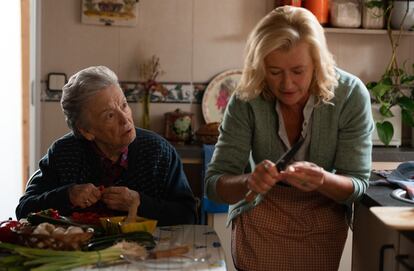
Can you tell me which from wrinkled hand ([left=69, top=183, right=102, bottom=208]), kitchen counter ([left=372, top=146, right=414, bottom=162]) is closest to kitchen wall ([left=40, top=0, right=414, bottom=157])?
kitchen counter ([left=372, top=146, right=414, bottom=162])

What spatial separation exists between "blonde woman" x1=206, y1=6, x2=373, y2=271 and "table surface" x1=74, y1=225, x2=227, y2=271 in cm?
11

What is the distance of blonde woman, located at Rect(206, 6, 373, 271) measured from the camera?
4.96 feet

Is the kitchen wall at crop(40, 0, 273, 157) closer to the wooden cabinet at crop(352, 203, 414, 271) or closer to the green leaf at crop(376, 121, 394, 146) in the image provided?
the green leaf at crop(376, 121, 394, 146)

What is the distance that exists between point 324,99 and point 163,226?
0.56 metres

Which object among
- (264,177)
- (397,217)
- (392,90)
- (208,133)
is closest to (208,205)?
(208,133)

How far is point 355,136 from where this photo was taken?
1.55 meters

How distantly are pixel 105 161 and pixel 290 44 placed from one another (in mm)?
697

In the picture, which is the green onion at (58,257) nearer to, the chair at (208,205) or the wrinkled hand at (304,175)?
the wrinkled hand at (304,175)

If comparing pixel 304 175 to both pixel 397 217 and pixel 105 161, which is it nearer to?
pixel 397 217

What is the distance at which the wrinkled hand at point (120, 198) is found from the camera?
168 centimetres

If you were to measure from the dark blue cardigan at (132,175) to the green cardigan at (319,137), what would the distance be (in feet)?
0.71

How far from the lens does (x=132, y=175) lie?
185cm

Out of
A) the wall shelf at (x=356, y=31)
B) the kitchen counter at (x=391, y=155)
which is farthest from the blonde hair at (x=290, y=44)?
the wall shelf at (x=356, y=31)

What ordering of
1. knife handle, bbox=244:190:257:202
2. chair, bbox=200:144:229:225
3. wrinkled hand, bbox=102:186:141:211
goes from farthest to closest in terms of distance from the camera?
chair, bbox=200:144:229:225 → wrinkled hand, bbox=102:186:141:211 → knife handle, bbox=244:190:257:202
